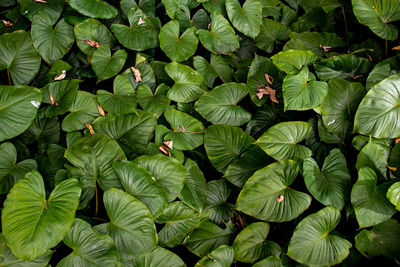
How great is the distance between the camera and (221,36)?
2.29 metres

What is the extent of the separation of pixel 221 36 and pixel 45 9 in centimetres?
124

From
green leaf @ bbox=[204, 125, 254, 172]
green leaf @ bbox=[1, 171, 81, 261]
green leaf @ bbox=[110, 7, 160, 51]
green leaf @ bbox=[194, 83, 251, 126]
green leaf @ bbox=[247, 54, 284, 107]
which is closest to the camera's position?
green leaf @ bbox=[1, 171, 81, 261]

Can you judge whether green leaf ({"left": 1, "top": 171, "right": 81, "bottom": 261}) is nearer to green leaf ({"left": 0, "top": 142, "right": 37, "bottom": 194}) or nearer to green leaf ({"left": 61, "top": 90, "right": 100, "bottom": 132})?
green leaf ({"left": 0, "top": 142, "right": 37, "bottom": 194})

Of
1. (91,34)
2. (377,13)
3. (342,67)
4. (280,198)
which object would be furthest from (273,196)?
(91,34)

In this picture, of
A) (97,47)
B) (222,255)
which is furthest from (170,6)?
(222,255)

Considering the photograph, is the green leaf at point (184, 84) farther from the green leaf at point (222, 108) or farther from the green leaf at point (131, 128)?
the green leaf at point (131, 128)

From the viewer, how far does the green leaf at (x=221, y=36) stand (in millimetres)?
2252

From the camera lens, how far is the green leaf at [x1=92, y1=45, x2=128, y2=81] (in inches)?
81.8

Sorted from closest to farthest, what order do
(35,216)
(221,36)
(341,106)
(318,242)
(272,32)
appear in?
1. (35,216)
2. (318,242)
3. (341,106)
4. (221,36)
5. (272,32)

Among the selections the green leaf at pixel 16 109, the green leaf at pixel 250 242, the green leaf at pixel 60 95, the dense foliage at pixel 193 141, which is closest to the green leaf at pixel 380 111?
the dense foliage at pixel 193 141

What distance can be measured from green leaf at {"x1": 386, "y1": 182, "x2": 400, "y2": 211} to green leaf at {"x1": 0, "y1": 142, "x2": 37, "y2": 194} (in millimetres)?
1832

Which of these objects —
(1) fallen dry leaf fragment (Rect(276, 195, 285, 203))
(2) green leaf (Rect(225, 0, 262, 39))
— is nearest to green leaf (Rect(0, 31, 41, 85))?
(2) green leaf (Rect(225, 0, 262, 39))

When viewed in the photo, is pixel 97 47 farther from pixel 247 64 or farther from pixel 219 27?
pixel 247 64

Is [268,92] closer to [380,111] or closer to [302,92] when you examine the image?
→ [302,92]
